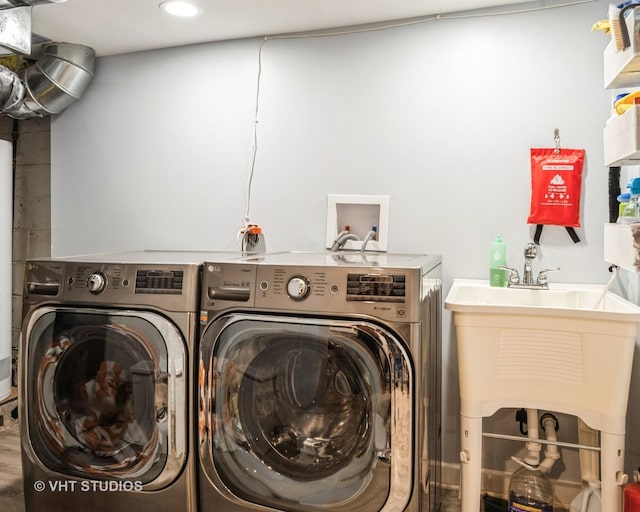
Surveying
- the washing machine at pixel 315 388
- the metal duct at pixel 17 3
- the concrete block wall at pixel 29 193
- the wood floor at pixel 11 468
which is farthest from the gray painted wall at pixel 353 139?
the metal duct at pixel 17 3

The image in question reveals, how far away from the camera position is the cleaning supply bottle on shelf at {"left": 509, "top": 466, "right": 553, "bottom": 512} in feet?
6.33

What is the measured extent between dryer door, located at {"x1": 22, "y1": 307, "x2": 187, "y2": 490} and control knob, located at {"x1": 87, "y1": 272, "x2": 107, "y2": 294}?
0.26 feet

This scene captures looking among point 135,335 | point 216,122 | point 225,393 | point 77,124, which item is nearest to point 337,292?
point 225,393

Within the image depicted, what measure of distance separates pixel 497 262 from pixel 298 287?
3.36ft

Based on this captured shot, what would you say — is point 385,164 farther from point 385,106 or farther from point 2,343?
point 2,343

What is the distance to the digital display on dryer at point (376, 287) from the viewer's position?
1.60m

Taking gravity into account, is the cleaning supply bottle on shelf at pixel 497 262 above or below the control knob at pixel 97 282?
above

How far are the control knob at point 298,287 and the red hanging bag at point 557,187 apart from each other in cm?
116

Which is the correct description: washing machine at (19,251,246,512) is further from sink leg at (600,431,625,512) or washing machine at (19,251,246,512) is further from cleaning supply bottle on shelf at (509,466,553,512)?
sink leg at (600,431,625,512)

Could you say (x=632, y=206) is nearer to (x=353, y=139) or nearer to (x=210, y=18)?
(x=353, y=139)

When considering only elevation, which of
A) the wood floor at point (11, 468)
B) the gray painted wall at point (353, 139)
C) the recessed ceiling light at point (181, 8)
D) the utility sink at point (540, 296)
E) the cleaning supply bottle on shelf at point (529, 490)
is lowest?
the wood floor at point (11, 468)

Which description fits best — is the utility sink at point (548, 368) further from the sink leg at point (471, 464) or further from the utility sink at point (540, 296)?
the utility sink at point (540, 296)

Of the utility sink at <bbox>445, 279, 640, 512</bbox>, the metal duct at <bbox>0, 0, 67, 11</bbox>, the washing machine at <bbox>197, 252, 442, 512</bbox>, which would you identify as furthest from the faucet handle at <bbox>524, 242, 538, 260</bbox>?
the metal duct at <bbox>0, 0, 67, 11</bbox>

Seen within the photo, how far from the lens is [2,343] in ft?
9.91
